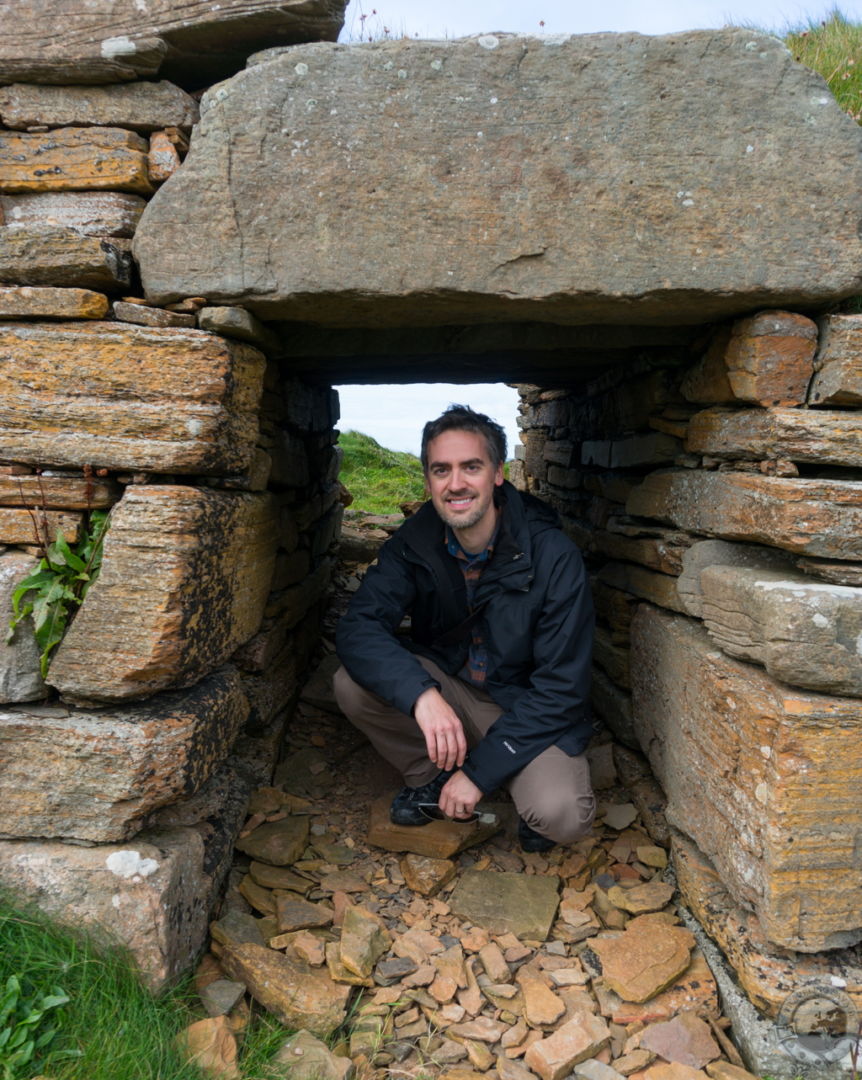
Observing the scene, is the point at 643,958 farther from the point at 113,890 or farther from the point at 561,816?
the point at 113,890

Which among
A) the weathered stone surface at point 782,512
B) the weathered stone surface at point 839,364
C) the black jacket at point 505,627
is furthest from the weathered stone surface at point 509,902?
the weathered stone surface at point 839,364

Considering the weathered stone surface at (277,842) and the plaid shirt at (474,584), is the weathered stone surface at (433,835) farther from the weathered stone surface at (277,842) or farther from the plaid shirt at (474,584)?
the plaid shirt at (474,584)

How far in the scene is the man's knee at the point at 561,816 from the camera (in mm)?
3080

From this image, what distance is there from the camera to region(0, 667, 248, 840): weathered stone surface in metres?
2.37

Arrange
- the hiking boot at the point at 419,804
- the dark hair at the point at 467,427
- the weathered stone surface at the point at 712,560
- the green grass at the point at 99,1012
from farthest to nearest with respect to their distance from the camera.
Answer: the dark hair at the point at 467,427, the hiking boot at the point at 419,804, the weathered stone surface at the point at 712,560, the green grass at the point at 99,1012

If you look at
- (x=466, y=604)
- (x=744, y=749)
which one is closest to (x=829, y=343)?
(x=744, y=749)

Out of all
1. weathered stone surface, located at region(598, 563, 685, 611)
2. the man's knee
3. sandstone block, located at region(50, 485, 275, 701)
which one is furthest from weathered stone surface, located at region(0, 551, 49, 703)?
weathered stone surface, located at region(598, 563, 685, 611)

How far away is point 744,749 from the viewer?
2.45m

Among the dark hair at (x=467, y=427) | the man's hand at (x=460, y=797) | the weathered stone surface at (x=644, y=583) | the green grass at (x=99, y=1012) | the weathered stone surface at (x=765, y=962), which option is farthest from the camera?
the dark hair at (x=467, y=427)

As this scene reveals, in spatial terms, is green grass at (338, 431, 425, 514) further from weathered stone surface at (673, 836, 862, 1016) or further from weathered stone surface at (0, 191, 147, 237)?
weathered stone surface at (673, 836, 862, 1016)

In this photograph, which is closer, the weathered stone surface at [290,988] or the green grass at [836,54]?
the weathered stone surface at [290,988]

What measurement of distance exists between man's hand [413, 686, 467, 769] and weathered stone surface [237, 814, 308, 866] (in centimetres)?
75

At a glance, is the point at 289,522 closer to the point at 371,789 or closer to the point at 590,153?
the point at 371,789

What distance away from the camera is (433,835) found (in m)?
3.25
